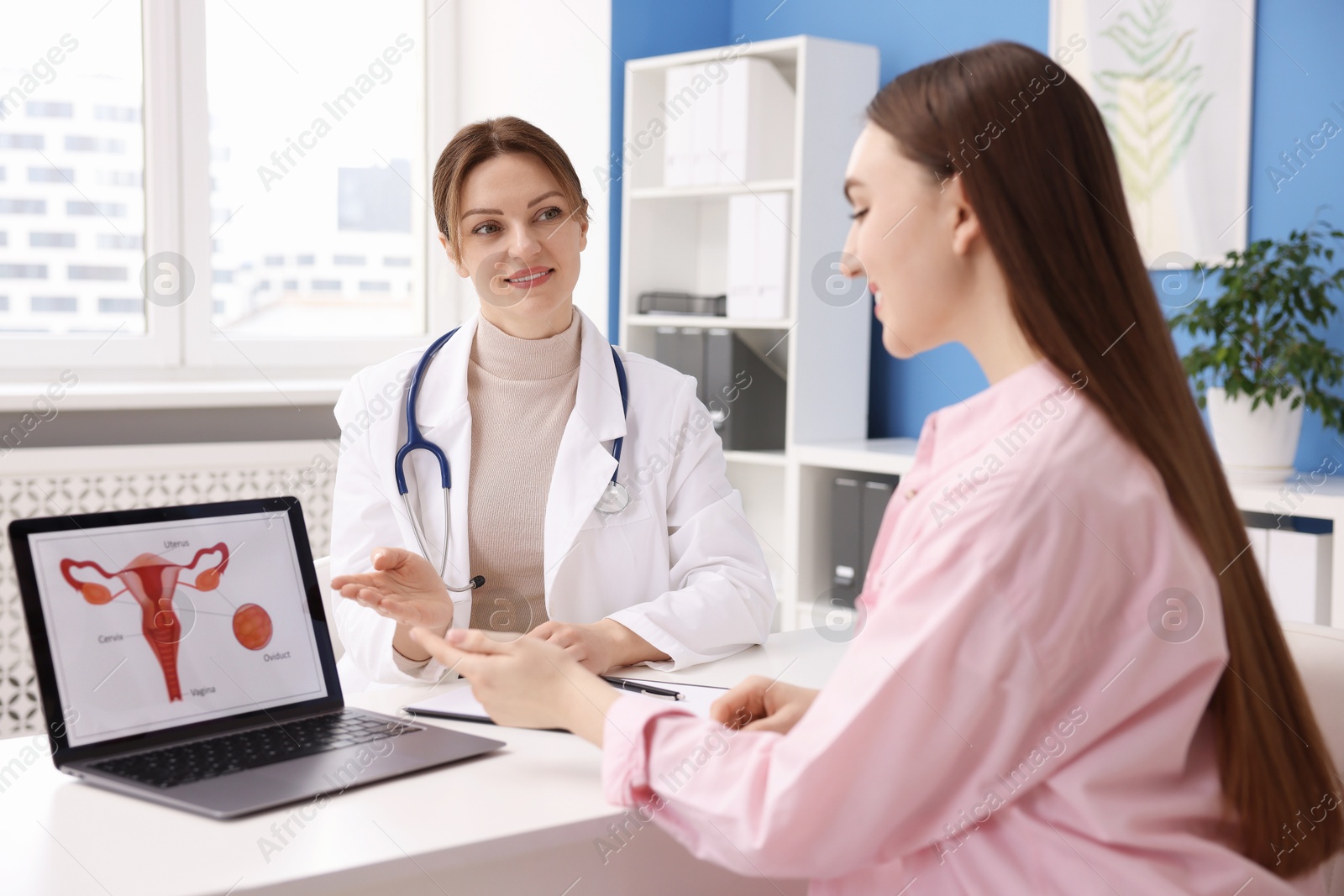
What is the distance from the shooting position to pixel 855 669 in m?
0.86

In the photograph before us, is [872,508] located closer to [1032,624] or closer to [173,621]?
[173,621]

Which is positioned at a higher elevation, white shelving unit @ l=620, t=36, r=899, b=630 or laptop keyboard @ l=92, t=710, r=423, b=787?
white shelving unit @ l=620, t=36, r=899, b=630

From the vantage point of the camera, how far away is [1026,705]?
825 millimetres

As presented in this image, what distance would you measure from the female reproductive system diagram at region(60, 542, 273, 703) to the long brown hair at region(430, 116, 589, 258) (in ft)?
2.76

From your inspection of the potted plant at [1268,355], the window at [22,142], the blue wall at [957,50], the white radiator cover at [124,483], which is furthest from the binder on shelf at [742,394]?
the window at [22,142]

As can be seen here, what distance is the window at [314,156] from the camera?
347cm

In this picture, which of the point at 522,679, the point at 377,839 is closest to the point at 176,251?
the point at 522,679

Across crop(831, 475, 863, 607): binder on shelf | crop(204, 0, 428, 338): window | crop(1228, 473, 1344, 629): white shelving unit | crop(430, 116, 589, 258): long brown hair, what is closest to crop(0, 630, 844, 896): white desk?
crop(430, 116, 589, 258): long brown hair

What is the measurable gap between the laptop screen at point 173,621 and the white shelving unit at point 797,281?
199cm

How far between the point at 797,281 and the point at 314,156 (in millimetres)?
1507

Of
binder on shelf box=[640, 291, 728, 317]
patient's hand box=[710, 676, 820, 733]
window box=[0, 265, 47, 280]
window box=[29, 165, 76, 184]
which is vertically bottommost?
patient's hand box=[710, 676, 820, 733]

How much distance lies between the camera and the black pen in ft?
4.42

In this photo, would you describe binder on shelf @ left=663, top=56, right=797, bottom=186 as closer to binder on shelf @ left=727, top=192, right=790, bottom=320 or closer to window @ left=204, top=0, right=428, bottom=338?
binder on shelf @ left=727, top=192, right=790, bottom=320

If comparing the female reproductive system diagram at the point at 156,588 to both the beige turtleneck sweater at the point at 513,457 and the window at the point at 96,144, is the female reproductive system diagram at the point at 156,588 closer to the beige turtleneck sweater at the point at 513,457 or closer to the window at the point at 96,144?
the beige turtleneck sweater at the point at 513,457
